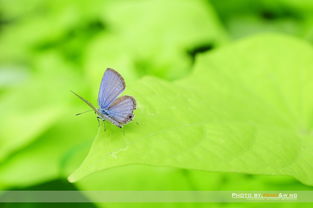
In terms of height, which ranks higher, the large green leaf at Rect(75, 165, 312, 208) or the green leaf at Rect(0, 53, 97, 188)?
the green leaf at Rect(0, 53, 97, 188)

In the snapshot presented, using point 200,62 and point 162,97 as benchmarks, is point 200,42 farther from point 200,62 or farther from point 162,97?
point 162,97

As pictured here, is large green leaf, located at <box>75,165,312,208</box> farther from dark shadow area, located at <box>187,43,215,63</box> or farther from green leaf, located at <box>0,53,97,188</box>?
dark shadow area, located at <box>187,43,215,63</box>

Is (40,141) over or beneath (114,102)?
over

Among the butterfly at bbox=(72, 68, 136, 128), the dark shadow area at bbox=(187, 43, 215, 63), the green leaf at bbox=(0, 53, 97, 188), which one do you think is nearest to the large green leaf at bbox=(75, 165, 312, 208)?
the green leaf at bbox=(0, 53, 97, 188)

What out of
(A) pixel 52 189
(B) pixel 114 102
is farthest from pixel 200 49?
(B) pixel 114 102

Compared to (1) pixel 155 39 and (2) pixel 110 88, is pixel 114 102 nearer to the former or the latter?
(2) pixel 110 88

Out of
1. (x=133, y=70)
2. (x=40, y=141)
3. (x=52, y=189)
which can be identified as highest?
(x=133, y=70)
